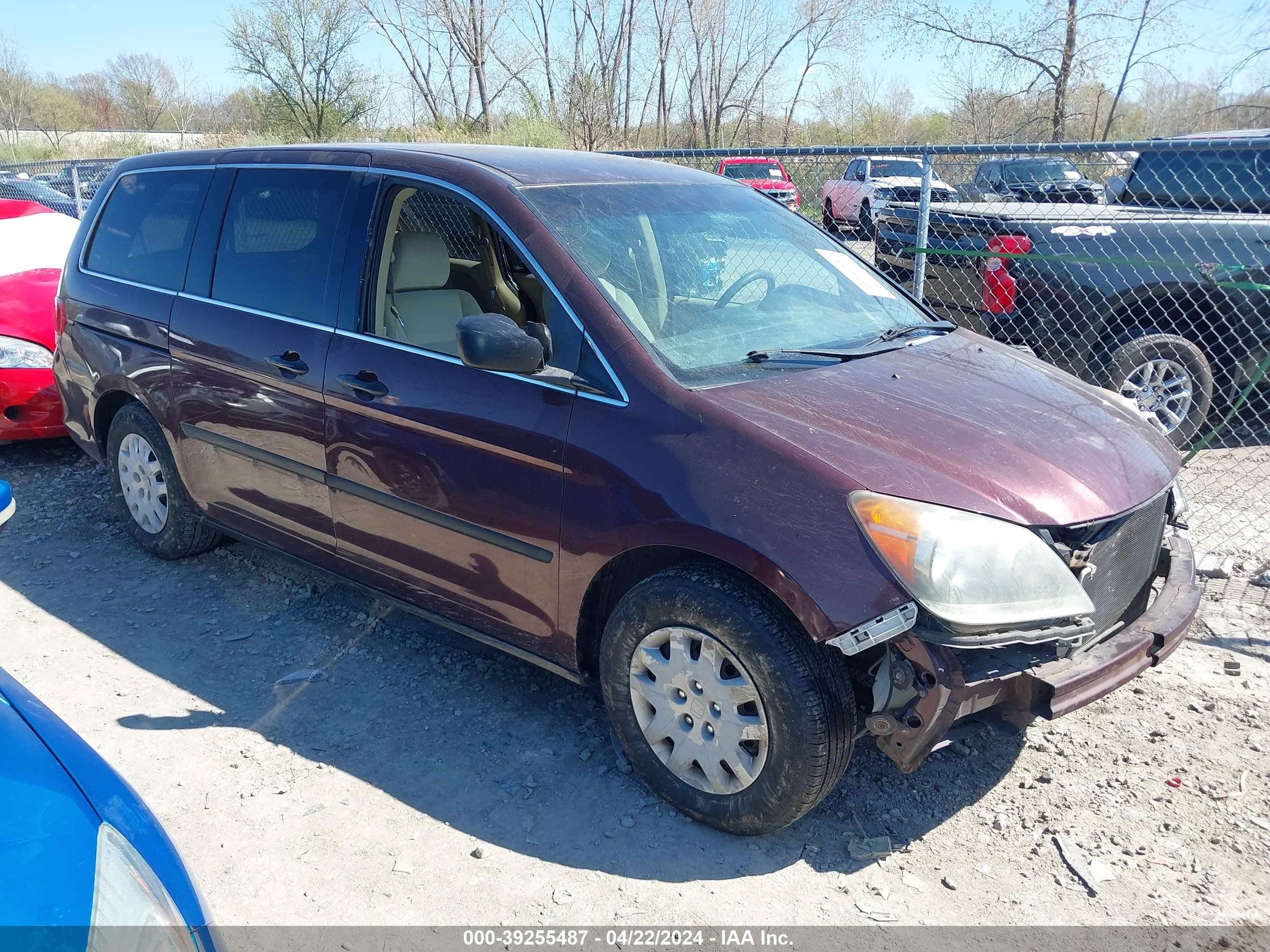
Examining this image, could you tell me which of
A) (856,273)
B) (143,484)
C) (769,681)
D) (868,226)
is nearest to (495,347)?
(769,681)

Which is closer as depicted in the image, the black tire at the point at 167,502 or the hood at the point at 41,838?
the hood at the point at 41,838

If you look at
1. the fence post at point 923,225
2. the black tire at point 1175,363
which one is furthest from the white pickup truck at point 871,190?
the black tire at point 1175,363

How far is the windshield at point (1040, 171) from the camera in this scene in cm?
1345

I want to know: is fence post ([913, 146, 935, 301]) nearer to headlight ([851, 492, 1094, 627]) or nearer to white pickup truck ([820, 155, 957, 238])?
white pickup truck ([820, 155, 957, 238])

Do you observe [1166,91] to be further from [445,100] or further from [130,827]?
[130,827]

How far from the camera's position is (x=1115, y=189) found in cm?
760

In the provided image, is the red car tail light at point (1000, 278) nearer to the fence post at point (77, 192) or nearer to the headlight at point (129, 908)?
the headlight at point (129, 908)

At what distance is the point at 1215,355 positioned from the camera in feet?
20.7

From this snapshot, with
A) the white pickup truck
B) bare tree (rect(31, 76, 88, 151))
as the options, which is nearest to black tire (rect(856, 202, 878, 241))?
the white pickup truck

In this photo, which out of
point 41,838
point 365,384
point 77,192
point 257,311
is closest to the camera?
point 41,838

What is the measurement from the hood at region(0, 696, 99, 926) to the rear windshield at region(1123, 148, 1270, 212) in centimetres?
736

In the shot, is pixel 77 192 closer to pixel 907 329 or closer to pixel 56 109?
pixel 907 329

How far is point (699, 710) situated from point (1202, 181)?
652 cm

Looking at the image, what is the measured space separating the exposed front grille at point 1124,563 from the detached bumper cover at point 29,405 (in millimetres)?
5868
